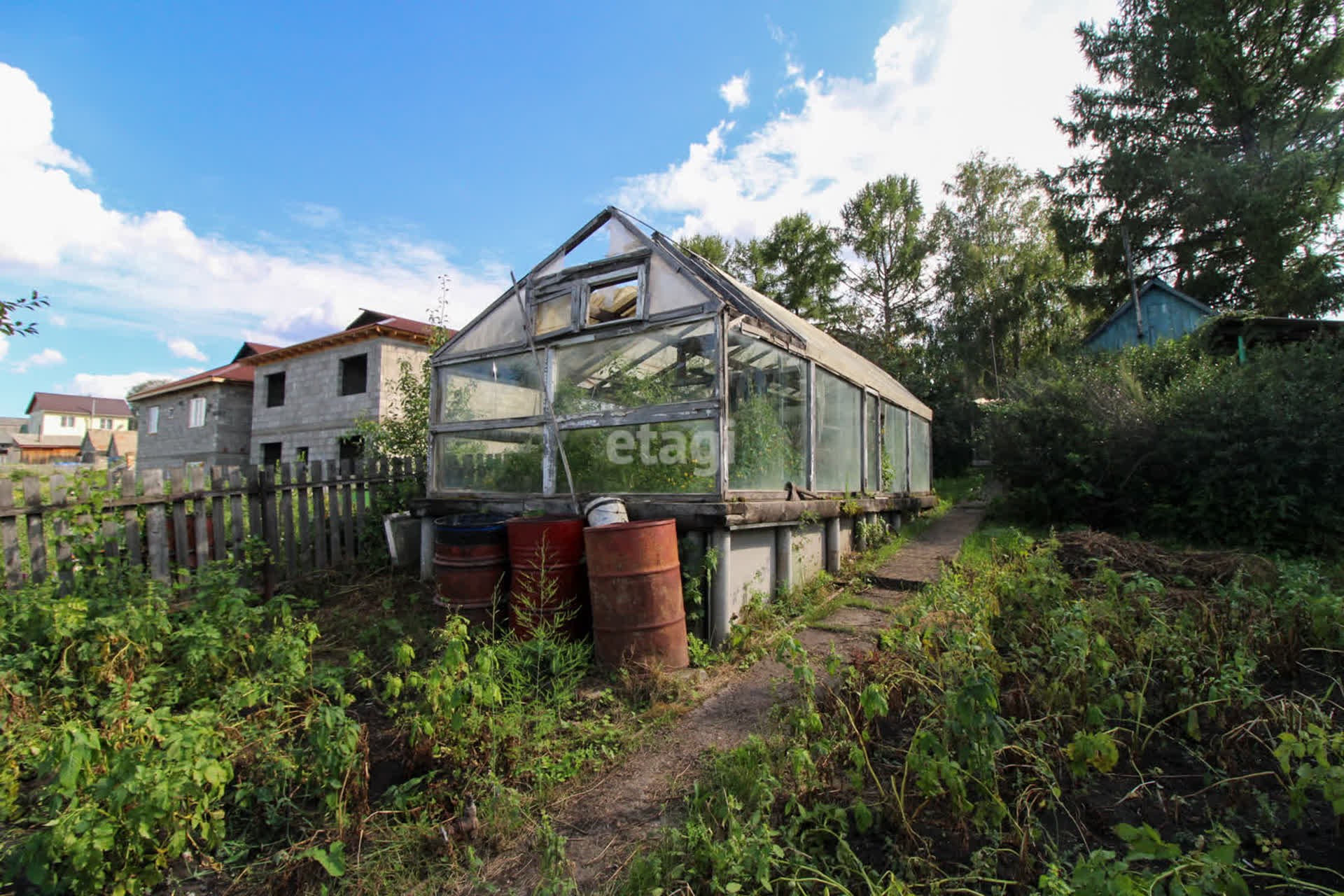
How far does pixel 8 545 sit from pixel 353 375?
15556 mm

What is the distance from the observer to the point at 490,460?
622 cm

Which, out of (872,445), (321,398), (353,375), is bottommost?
(872,445)

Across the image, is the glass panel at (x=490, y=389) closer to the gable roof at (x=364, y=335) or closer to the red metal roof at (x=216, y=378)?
the gable roof at (x=364, y=335)

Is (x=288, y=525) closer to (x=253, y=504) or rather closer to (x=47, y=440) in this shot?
(x=253, y=504)

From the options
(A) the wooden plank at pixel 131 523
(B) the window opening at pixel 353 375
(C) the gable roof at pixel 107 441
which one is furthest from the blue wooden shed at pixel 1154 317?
(C) the gable roof at pixel 107 441

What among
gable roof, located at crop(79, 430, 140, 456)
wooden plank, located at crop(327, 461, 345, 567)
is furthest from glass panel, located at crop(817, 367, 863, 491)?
gable roof, located at crop(79, 430, 140, 456)

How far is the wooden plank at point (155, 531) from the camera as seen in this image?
497 centimetres

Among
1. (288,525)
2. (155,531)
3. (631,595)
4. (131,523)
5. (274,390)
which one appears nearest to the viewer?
(631,595)

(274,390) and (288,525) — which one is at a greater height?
(274,390)

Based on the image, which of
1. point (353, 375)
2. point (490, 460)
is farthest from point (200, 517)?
point (353, 375)

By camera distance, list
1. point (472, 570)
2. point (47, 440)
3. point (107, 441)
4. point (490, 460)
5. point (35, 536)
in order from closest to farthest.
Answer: point (35, 536)
point (472, 570)
point (490, 460)
point (107, 441)
point (47, 440)

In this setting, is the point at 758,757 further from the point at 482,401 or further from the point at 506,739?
the point at 482,401

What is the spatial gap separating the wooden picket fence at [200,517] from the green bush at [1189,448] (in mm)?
9497

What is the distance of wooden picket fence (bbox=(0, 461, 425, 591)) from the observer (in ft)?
14.2
